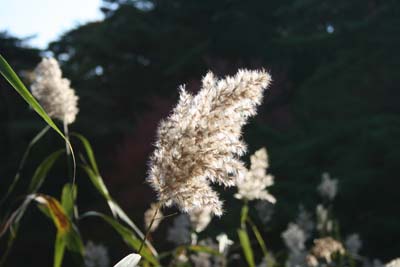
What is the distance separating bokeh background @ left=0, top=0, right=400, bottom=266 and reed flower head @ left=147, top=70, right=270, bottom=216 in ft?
22.0

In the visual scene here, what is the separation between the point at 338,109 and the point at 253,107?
9.83m

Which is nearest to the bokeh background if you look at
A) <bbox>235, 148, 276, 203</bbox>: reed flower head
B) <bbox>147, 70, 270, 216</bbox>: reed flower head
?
<bbox>235, 148, 276, 203</bbox>: reed flower head

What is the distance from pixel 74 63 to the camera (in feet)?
48.0

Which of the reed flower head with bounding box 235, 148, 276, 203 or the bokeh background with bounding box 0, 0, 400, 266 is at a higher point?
the bokeh background with bounding box 0, 0, 400, 266

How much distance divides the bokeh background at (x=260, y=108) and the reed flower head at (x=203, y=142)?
6.69m

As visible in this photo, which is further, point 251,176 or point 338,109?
point 338,109

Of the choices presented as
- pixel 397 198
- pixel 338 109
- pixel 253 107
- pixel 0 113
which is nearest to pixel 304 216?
pixel 253 107

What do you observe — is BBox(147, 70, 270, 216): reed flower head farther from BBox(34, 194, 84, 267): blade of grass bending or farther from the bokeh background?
the bokeh background

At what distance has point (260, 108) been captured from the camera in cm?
1312

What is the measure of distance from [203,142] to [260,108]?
39.5ft

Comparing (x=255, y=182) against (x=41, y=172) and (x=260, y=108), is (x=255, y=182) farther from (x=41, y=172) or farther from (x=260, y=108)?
(x=260, y=108)

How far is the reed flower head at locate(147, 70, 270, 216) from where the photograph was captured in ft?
3.70

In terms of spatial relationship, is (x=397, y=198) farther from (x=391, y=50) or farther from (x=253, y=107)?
(x=253, y=107)

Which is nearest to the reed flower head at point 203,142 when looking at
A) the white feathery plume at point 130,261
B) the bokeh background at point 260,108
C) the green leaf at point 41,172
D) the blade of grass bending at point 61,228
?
the white feathery plume at point 130,261
